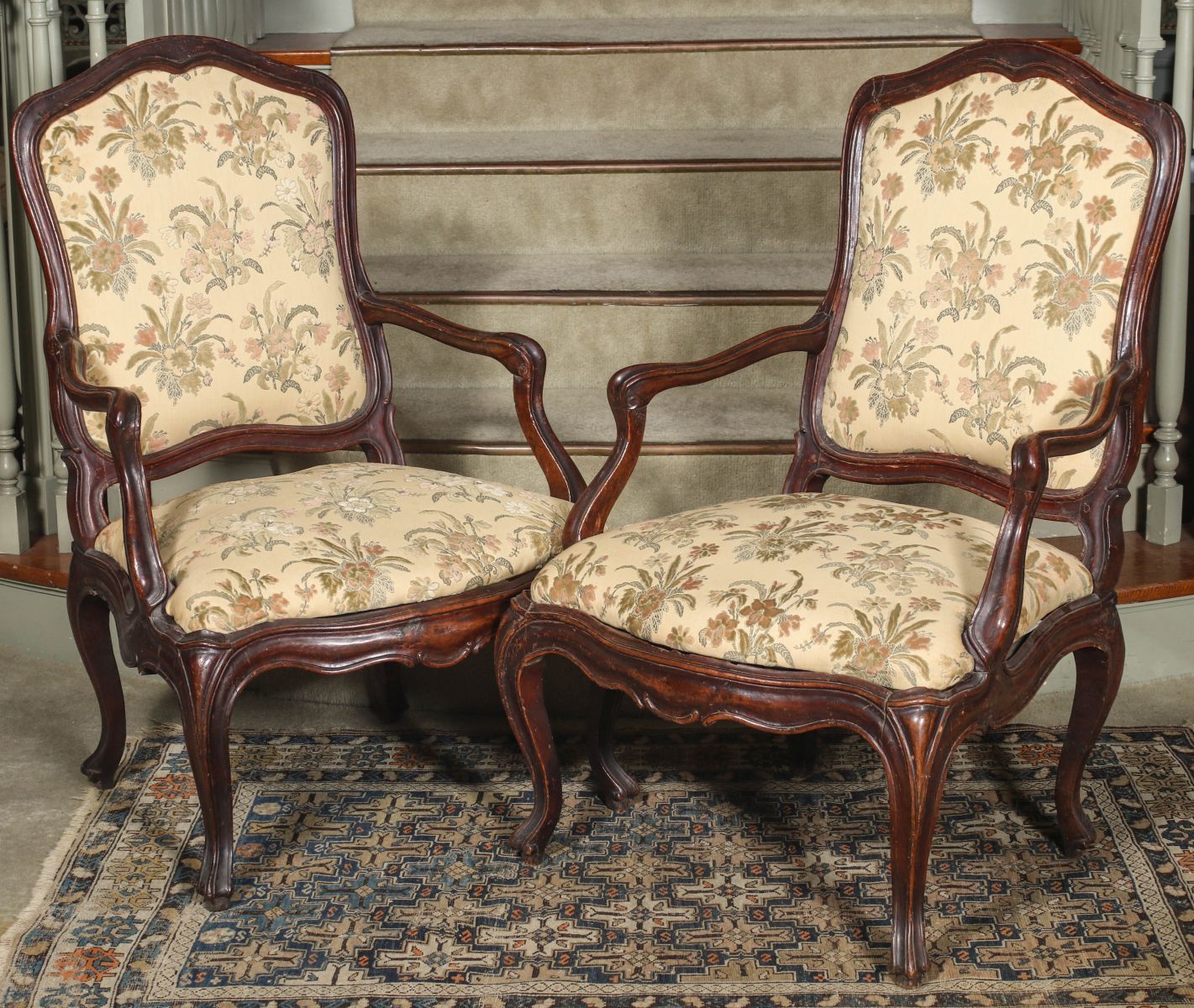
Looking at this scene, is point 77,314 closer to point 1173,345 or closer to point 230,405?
point 230,405

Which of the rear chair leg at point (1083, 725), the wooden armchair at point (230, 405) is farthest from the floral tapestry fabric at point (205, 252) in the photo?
the rear chair leg at point (1083, 725)

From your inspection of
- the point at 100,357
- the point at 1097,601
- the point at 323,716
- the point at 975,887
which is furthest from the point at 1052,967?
the point at 100,357

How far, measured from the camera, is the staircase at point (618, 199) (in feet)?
9.53

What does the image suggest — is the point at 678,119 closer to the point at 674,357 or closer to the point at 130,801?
the point at 674,357

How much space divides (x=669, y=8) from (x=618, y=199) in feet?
2.56

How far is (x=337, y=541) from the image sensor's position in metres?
2.03

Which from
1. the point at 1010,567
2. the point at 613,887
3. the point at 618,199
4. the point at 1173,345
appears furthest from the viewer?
the point at 618,199

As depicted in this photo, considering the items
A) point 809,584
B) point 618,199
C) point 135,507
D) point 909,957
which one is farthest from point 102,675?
point 618,199

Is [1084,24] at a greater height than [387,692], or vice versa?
[1084,24]

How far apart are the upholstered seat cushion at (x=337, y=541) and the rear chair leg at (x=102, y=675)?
14cm

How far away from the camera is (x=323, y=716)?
8.95 feet

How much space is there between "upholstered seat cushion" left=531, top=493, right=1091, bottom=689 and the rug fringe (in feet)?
2.71

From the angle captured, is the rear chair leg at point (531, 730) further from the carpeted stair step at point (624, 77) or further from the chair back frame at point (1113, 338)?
the carpeted stair step at point (624, 77)

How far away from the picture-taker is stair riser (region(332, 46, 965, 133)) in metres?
3.42
